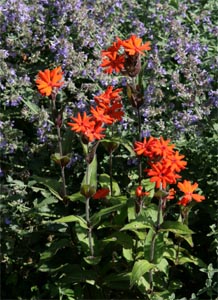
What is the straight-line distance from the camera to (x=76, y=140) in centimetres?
401

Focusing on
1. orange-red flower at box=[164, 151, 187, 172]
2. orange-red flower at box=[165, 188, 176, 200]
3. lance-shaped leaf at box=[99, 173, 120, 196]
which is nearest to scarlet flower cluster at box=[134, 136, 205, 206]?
orange-red flower at box=[164, 151, 187, 172]

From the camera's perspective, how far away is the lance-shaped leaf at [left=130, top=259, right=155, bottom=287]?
3.04m

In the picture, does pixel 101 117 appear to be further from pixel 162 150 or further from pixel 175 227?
pixel 175 227

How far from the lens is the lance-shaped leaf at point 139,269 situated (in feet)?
9.98

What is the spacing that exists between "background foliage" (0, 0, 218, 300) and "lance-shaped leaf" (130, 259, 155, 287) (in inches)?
10.8

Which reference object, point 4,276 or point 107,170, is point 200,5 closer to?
point 107,170

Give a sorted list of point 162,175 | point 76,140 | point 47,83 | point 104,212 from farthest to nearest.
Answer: point 76,140
point 104,212
point 47,83
point 162,175

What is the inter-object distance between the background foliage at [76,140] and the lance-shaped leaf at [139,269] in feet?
0.90

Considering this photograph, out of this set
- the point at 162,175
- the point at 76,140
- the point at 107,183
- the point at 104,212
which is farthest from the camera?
the point at 76,140

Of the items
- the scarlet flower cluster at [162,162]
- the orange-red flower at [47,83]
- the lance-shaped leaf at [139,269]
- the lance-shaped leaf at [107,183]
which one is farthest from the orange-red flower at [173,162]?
the lance-shaped leaf at [107,183]

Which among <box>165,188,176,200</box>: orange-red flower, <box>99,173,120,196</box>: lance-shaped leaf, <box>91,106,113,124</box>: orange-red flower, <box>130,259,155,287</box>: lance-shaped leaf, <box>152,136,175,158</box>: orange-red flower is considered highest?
<box>91,106,113,124</box>: orange-red flower

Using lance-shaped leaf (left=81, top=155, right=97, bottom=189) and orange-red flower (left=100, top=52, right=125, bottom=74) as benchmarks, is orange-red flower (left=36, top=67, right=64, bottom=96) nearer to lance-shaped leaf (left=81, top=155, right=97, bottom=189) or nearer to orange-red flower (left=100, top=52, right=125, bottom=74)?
orange-red flower (left=100, top=52, right=125, bottom=74)

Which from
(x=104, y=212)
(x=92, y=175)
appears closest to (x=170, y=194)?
(x=104, y=212)

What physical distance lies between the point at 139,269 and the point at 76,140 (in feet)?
3.94
